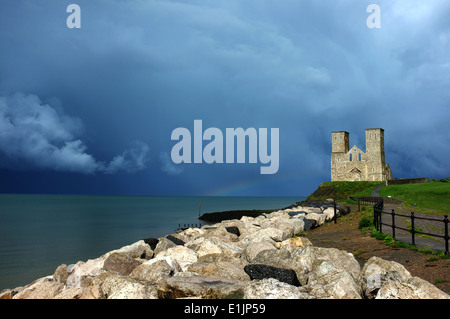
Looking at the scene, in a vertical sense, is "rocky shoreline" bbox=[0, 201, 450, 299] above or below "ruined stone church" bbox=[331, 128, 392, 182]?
below

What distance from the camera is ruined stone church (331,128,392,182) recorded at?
78.4 metres

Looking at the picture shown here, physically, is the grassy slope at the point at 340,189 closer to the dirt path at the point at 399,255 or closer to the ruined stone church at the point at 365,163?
the ruined stone church at the point at 365,163

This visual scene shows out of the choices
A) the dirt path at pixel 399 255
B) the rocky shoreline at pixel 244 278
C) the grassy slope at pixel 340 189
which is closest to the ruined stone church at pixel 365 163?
the grassy slope at pixel 340 189

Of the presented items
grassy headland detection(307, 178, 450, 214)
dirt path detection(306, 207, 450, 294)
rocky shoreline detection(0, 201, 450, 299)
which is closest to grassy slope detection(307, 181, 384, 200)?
grassy headland detection(307, 178, 450, 214)

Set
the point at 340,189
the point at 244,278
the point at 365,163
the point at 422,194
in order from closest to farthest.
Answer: the point at 244,278
the point at 422,194
the point at 340,189
the point at 365,163

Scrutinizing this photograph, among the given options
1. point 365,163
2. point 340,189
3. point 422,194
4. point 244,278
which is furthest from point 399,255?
point 365,163

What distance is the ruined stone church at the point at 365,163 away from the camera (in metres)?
78.4

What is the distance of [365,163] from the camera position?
7900 cm

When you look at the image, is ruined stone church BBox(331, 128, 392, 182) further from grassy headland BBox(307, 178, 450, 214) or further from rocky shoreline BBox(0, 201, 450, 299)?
rocky shoreline BBox(0, 201, 450, 299)

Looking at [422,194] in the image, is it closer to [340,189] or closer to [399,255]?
[399,255]

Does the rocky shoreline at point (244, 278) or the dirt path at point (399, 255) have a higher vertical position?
the rocky shoreline at point (244, 278)
